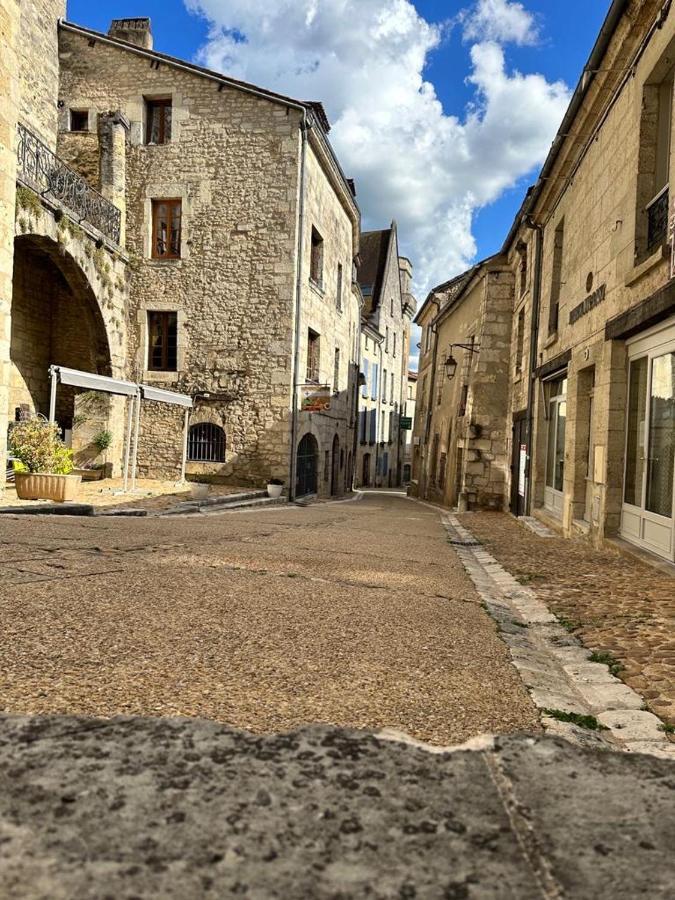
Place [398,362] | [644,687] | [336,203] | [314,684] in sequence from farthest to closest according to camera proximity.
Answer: [398,362]
[336,203]
[644,687]
[314,684]

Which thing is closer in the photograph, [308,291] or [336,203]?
[308,291]

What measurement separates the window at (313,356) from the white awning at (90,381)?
20.1 ft

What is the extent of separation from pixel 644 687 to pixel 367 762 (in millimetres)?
1749

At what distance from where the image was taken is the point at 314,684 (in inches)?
94.1

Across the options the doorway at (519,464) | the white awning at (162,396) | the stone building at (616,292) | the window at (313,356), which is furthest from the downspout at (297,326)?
the stone building at (616,292)

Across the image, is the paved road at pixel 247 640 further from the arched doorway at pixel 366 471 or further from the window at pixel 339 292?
the arched doorway at pixel 366 471

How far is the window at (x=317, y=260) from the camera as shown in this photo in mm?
16469

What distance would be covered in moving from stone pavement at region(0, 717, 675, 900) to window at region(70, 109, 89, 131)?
16923 millimetres

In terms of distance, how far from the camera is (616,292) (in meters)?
7.13

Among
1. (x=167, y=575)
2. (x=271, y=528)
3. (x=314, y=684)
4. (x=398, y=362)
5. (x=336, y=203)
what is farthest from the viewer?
(x=398, y=362)

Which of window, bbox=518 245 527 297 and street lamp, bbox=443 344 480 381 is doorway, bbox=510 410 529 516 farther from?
window, bbox=518 245 527 297

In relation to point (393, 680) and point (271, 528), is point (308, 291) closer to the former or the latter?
point (271, 528)

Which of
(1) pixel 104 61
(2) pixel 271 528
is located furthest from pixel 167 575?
(1) pixel 104 61

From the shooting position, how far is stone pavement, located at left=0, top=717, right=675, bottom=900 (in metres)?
1.17
